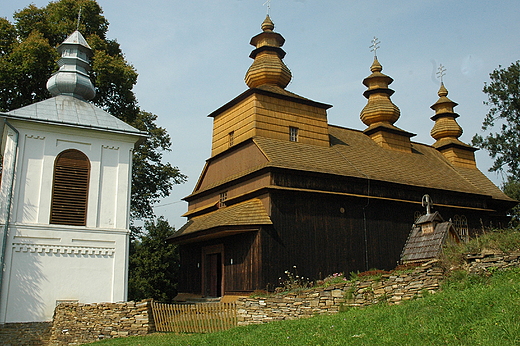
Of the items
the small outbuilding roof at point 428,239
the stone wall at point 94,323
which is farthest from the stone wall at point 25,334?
the small outbuilding roof at point 428,239

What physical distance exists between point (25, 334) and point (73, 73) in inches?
363

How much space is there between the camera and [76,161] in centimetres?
1526

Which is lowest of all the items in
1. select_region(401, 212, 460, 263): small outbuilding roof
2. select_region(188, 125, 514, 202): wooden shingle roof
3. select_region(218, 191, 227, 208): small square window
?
select_region(401, 212, 460, 263): small outbuilding roof

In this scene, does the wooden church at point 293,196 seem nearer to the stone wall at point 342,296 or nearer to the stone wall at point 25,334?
the stone wall at point 342,296

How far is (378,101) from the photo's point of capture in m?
29.0

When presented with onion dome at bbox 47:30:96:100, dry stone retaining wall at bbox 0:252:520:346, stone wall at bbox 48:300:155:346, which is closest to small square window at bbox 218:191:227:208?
onion dome at bbox 47:30:96:100

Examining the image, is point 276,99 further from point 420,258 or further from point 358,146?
point 420,258

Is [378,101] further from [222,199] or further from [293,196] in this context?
[293,196]

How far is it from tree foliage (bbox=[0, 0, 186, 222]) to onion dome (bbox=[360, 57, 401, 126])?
13481 millimetres

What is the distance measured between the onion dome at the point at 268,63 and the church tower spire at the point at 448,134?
13.0 meters

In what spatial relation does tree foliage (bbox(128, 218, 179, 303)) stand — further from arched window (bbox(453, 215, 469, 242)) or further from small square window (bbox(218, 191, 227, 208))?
arched window (bbox(453, 215, 469, 242))

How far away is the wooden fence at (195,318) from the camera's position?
12.8 m

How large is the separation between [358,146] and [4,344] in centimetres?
1748

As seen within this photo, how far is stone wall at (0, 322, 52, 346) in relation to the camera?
12.9 metres
